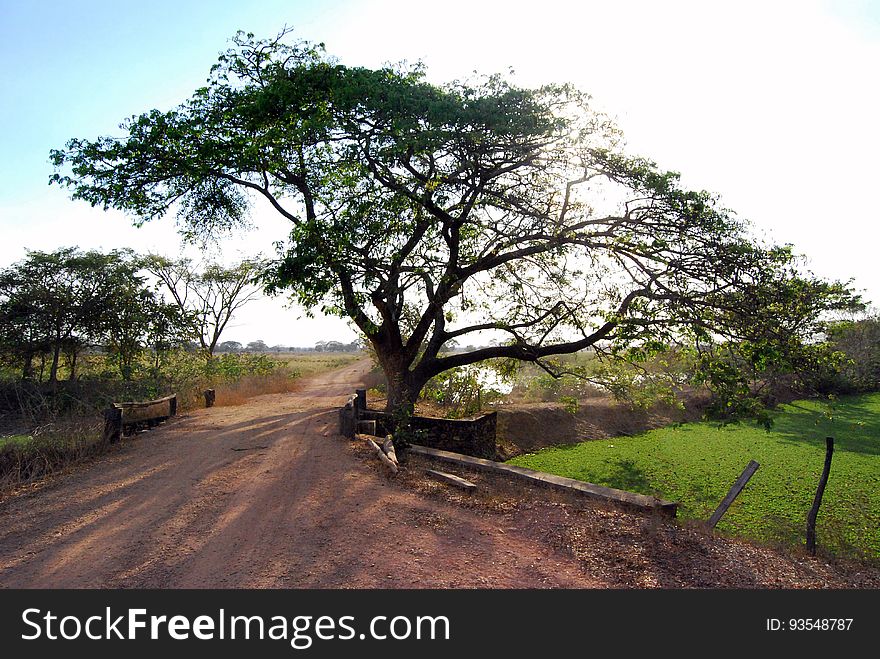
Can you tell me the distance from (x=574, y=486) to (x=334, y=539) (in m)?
3.40

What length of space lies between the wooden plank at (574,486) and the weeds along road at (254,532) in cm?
146

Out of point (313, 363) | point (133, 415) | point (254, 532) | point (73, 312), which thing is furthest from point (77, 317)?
point (313, 363)

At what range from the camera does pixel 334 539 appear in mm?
4789

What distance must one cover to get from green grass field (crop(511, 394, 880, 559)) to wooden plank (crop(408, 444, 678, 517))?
138 cm

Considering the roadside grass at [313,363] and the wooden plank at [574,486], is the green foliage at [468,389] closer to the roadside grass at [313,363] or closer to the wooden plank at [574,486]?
the wooden plank at [574,486]

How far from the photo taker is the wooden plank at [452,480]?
21.2 feet

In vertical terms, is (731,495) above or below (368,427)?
below

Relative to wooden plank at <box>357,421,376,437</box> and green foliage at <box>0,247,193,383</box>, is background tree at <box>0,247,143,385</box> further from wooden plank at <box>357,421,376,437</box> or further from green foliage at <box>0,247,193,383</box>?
wooden plank at <box>357,421,376,437</box>

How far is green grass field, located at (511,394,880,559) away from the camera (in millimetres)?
7129

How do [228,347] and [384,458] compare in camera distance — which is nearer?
[384,458]

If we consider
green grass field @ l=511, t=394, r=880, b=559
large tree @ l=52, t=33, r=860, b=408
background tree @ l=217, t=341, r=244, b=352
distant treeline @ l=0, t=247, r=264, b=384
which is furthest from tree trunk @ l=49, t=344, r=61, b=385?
background tree @ l=217, t=341, r=244, b=352

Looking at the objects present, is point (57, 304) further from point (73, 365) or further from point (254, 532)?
point (254, 532)

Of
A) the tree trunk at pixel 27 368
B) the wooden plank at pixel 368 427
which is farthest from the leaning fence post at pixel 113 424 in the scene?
the tree trunk at pixel 27 368
